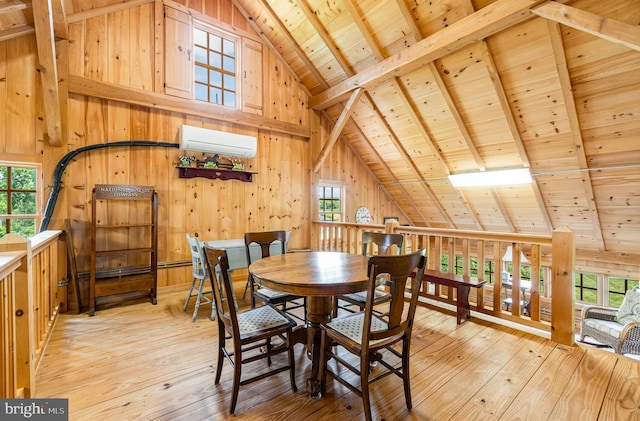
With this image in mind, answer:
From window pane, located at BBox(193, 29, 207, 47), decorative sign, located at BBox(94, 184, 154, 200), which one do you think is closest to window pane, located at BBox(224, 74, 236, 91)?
window pane, located at BBox(193, 29, 207, 47)

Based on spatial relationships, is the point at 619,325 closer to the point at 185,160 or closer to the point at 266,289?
the point at 266,289

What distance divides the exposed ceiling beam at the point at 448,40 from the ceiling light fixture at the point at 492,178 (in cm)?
213

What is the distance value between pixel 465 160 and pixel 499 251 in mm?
2367

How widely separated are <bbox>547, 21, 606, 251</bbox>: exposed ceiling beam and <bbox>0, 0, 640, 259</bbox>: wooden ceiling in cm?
1

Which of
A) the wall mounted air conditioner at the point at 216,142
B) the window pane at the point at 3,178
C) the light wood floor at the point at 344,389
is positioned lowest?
the light wood floor at the point at 344,389

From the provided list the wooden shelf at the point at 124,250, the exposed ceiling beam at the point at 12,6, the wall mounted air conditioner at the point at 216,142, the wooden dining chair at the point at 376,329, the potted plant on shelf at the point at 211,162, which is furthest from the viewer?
the potted plant on shelf at the point at 211,162

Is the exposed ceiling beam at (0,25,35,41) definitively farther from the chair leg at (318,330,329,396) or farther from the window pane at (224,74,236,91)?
the chair leg at (318,330,329,396)

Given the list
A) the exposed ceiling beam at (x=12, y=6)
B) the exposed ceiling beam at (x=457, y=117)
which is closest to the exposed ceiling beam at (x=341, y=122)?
the exposed ceiling beam at (x=457, y=117)

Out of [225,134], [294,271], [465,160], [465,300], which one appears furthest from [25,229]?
[465,160]

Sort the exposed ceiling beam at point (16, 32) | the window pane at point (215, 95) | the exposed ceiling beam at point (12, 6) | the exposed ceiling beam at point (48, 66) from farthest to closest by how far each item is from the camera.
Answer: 1. the window pane at point (215, 95)
2. the exposed ceiling beam at point (16, 32)
3. the exposed ceiling beam at point (12, 6)
4. the exposed ceiling beam at point (48, 66)

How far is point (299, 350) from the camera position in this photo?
2395mm

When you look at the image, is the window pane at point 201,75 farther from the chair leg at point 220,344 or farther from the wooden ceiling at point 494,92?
the chair leg at point 220,344

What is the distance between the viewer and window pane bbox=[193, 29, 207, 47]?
13.5 ft

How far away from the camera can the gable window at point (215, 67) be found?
4164 mm
